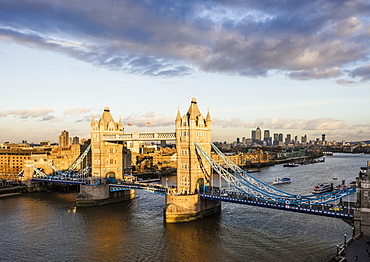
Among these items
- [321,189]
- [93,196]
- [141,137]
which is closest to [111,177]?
[93,196]

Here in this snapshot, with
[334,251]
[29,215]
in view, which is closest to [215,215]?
[334,251]

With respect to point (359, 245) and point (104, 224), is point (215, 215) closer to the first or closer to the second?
point (104, 224)

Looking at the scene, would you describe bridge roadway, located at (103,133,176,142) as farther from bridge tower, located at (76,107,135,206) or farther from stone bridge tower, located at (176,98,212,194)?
stone bridge tower, located at (176,98,212,194)

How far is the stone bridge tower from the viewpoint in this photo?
5425cm

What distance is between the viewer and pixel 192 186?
53844 millimetres

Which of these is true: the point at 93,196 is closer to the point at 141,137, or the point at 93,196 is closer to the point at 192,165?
the point at 141,137

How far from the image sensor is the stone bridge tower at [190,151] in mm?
54250

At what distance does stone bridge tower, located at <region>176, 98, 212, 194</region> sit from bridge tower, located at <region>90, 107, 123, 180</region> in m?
20.0

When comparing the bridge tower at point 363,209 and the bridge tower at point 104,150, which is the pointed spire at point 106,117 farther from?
the bridge tower at point 363,209

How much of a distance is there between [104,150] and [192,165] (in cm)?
2281

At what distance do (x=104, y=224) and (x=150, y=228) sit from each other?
27.5 feet

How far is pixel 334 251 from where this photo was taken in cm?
3759

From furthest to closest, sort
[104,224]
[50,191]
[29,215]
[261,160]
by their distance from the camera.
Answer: [261,160], [50,191], [29,215], [104,224]

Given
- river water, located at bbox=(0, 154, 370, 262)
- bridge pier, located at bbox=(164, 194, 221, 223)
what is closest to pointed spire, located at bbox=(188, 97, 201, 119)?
bridge pier, located at bbox=(164, 194, 221, 223)
